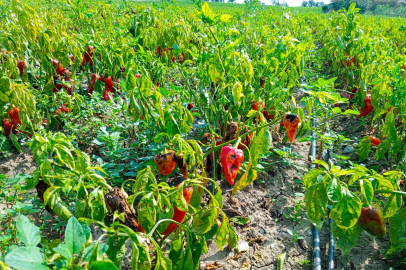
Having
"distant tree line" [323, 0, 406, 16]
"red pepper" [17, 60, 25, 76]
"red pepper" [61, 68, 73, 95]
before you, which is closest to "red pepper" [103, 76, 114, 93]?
"red pepper" [61, 68, 73, 95]

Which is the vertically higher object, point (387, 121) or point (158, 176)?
point (387, 121)

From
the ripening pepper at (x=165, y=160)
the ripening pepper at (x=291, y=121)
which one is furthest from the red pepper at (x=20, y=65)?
the ripening pepper at (x=291, y=121)

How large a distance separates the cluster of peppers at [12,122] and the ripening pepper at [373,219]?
207cm

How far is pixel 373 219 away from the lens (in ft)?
4.46

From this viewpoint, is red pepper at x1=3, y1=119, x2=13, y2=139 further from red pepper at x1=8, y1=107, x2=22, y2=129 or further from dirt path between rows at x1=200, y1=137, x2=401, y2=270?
dirt path between rows at x1=200, y1=137, x2=401, y2=270

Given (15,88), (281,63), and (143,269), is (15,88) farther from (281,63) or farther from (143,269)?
(281,63)

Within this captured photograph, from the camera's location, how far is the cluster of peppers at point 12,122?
2.12 metres

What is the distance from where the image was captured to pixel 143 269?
3.11 feet

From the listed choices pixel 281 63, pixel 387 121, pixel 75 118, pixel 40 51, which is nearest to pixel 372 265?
pixel 387 121

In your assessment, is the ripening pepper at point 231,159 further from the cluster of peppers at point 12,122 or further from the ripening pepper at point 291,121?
the cluster of peppers at point 12,122

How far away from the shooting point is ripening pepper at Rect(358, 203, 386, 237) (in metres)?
1.35

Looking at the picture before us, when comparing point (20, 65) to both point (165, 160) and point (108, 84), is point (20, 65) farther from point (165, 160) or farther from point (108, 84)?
point (165, 160)

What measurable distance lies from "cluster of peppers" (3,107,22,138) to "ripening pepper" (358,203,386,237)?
2066 millimetres

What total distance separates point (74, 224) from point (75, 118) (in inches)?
73.4
